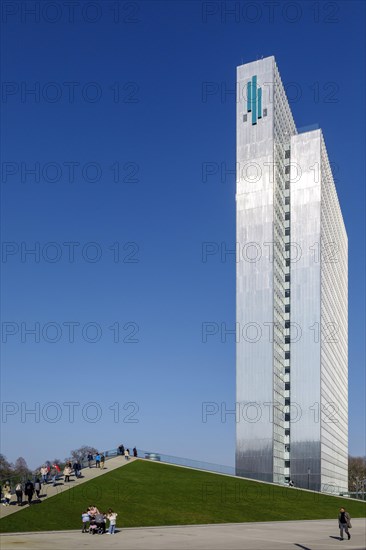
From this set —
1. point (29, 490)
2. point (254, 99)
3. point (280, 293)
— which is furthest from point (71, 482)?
point (254, 99)

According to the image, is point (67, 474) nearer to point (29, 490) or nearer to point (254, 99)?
point (29, 490)

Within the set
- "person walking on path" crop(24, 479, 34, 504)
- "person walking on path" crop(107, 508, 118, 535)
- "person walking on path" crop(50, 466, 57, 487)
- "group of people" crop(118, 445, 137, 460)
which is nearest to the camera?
"person walking on path" crop(107, 508, 118, 535)

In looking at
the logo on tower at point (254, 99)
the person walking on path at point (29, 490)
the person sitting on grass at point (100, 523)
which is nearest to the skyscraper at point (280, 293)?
the logo on tower at point (254, 99)

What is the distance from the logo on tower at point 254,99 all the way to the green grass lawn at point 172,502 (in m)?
68.7

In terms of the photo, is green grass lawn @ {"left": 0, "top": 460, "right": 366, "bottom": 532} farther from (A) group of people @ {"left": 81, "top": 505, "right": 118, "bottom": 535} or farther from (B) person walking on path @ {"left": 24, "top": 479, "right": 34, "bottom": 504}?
(A) group of people @ {"left": 81, "top": 505, "right": 118, "bottom": 535}

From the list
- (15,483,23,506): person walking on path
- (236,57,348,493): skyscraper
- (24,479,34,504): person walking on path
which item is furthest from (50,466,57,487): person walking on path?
(236,57,348,493): skyscraper

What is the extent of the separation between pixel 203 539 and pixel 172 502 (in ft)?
50.4

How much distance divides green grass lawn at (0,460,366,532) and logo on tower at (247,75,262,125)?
6874 cm

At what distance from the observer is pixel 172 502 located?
54469 millimetres

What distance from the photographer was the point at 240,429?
11275cm

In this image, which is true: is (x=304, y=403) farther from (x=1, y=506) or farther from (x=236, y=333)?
(x=1, y=506)

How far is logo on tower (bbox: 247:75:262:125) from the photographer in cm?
12031

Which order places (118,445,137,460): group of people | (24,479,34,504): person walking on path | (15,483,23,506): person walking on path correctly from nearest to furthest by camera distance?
(15,483,23,506): person walking on path
(24,479,34,504): person walking on path
(118,445,137,460): group of people

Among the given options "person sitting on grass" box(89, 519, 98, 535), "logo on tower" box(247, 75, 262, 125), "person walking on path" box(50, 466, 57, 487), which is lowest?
"person sitting on grass" box(89, 519, 98, 535)
